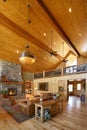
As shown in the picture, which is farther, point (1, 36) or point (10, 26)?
point (1, 36)

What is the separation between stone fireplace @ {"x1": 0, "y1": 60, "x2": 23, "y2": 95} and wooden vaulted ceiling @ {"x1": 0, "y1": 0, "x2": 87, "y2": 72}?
2.93 feet

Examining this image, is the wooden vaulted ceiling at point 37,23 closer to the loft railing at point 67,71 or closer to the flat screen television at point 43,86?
the loft railing at point 67,71

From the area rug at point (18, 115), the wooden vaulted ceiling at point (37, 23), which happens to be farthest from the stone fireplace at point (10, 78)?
the area rug at point (18, 115)

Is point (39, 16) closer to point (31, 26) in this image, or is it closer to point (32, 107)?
point (31, 26)

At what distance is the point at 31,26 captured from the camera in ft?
23.4

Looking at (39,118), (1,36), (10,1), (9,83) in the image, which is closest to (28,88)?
(9,83)

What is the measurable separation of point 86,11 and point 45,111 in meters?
4.78

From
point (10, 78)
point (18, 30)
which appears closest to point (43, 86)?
point (10, 78)

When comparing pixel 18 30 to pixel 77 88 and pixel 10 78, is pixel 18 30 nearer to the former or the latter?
pixel 10 78

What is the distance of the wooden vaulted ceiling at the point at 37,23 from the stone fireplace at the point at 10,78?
894mm

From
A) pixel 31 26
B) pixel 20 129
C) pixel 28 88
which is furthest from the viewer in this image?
pixel 28 88

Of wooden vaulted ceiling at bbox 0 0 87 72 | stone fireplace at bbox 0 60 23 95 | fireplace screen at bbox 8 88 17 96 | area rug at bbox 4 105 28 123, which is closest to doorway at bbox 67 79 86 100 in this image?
wooden vaulted ceiling at bbox 0 0 87 72

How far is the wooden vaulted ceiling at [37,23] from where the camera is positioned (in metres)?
5.13

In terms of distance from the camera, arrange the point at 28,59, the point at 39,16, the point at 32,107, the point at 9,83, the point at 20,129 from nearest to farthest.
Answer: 1. the point at 20,129
2. the point at 28,59
3. the point at 32,107
4. the point at 39,16
5. the point at 9,83
